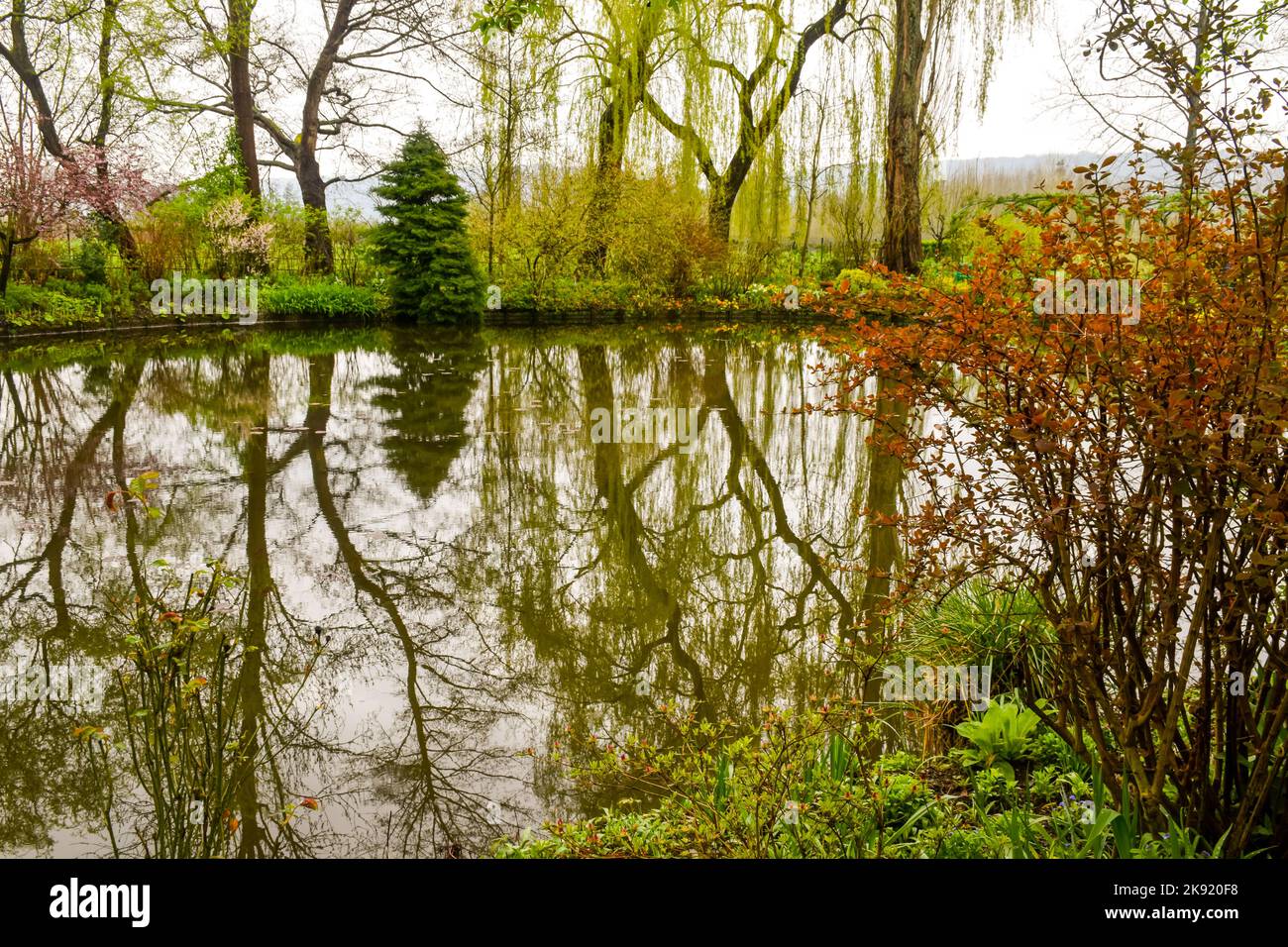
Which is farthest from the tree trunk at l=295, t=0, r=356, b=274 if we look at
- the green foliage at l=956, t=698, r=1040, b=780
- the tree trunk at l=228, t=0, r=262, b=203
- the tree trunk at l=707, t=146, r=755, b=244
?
the green foliage at l=956, t=698, r=1040, b=780

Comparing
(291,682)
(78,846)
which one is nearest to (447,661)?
(291,682)

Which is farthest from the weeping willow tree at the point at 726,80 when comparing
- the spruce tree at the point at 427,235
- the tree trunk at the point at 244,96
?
the tree trunk at the point at 244,96

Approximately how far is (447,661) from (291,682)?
20.7 inches

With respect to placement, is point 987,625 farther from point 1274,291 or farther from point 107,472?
point 107,472

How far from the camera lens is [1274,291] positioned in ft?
5.36

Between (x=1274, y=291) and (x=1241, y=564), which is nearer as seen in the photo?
(x=1274, y=291)

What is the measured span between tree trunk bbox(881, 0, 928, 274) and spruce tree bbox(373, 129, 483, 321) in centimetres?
761

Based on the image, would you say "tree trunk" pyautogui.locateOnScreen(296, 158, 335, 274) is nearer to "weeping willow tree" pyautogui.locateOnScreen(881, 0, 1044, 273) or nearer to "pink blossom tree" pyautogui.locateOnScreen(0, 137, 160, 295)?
"pink blossom tree" pyautogui.locateOnScreen(0, 137, 160, 295)

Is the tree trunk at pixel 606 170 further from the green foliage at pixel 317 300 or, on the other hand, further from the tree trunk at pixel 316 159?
the tree trunk at pixel 316 159

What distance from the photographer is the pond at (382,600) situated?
88.4 inches

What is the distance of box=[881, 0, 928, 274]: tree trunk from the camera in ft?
44.2

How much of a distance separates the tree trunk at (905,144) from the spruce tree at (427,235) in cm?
761

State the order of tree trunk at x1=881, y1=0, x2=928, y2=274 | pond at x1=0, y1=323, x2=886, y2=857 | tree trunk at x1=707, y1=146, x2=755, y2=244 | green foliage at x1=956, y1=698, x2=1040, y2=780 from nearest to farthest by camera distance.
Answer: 1. pond at x1=0, y1=323, x2=886, y2=857
2. green foliage at x1=956, y1=698, x2=1040, y2=780
3. tree trunk at x1=881, y1=0, x2=928, y2=274
4. tree trunk at x1=707, y1=146, x2=755, y2=244

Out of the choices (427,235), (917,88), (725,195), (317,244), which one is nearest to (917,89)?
(917,88)
